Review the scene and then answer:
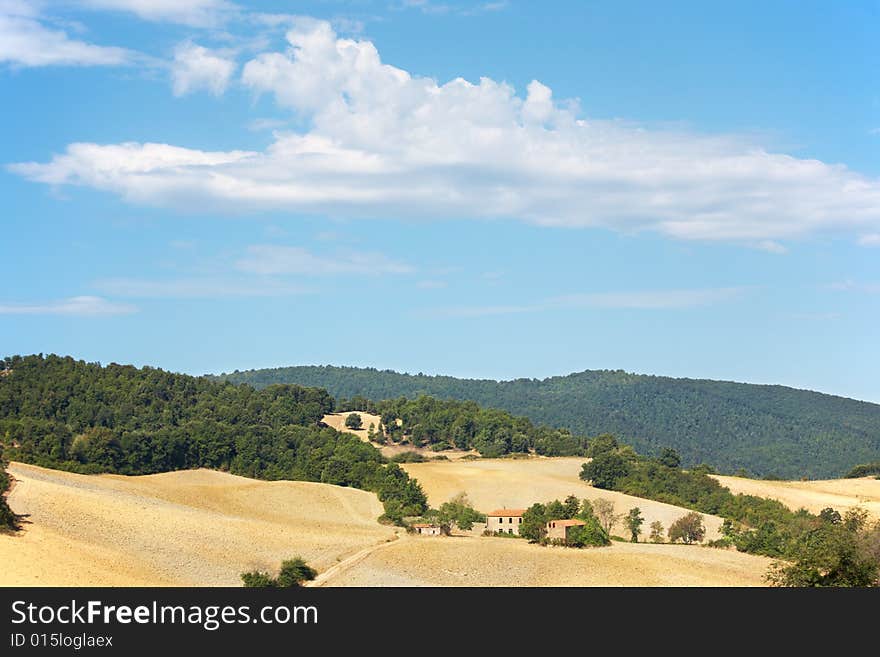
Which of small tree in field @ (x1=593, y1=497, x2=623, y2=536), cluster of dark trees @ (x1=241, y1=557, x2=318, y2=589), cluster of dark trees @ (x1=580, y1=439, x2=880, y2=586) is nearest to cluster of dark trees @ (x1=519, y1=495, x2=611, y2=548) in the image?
small tree in field @ (x1=593, y1=497, x2=623, y2=536)

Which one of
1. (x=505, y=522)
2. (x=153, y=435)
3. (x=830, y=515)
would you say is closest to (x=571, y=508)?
(x=505, y=522)

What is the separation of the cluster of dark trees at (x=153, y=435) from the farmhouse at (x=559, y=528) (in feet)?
70.1

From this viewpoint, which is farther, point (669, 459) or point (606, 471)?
point (669, 459)

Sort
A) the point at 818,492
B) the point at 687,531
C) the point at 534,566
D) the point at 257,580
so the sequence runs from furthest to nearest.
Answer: the point at 818,492
the point at 687,531
the point at 534,566
the point at 257,580

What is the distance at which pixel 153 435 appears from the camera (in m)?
155

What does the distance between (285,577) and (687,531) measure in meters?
61.0

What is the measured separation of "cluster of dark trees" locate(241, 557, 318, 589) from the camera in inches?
2923

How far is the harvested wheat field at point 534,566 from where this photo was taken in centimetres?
8200

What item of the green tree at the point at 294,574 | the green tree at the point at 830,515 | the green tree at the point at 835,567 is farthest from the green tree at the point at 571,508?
the green tree at the point at 835,567

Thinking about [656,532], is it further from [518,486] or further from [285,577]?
[285,577]

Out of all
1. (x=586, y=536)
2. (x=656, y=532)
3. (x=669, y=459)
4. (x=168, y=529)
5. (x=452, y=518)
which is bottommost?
(x=656, y=532)

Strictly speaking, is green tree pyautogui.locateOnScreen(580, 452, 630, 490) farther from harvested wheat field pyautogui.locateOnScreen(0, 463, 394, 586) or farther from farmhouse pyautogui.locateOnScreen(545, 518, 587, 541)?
farmhouse pyautogui.locateOnScreen(545, 518, 587, 541)
